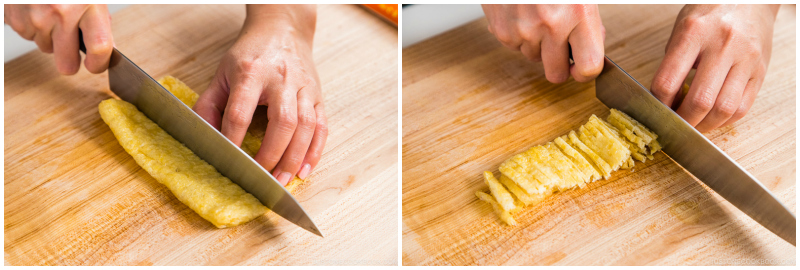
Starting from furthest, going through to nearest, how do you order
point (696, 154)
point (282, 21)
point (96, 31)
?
point (282, 21), point (96, 31), point (696, 154)

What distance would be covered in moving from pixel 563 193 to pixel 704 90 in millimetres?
724

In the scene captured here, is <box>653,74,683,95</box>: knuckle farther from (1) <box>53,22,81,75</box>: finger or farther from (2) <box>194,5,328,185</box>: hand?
(1) <box>53,22,81,75</box>: finger

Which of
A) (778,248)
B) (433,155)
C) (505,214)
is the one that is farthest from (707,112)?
(433,155)

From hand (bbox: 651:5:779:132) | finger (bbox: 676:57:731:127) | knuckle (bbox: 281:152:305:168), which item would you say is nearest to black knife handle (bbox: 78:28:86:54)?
knuckle (bbox: 281:152:305:168)

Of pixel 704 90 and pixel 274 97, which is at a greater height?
pixel 704 90

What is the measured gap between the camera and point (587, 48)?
2291 mm

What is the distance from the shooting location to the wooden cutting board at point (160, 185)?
2.09 meters

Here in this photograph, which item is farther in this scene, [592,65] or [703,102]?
[592,65]

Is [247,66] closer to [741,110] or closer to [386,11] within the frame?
[386,11]

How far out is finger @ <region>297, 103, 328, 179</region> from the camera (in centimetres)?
230

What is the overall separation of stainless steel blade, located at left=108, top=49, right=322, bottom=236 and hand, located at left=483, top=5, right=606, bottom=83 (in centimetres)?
125

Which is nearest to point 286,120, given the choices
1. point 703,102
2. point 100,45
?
point 100,45

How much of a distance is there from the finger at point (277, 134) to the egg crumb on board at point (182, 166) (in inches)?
5.2

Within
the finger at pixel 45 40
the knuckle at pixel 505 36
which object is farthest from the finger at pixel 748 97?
the finger at pixel 45 40
